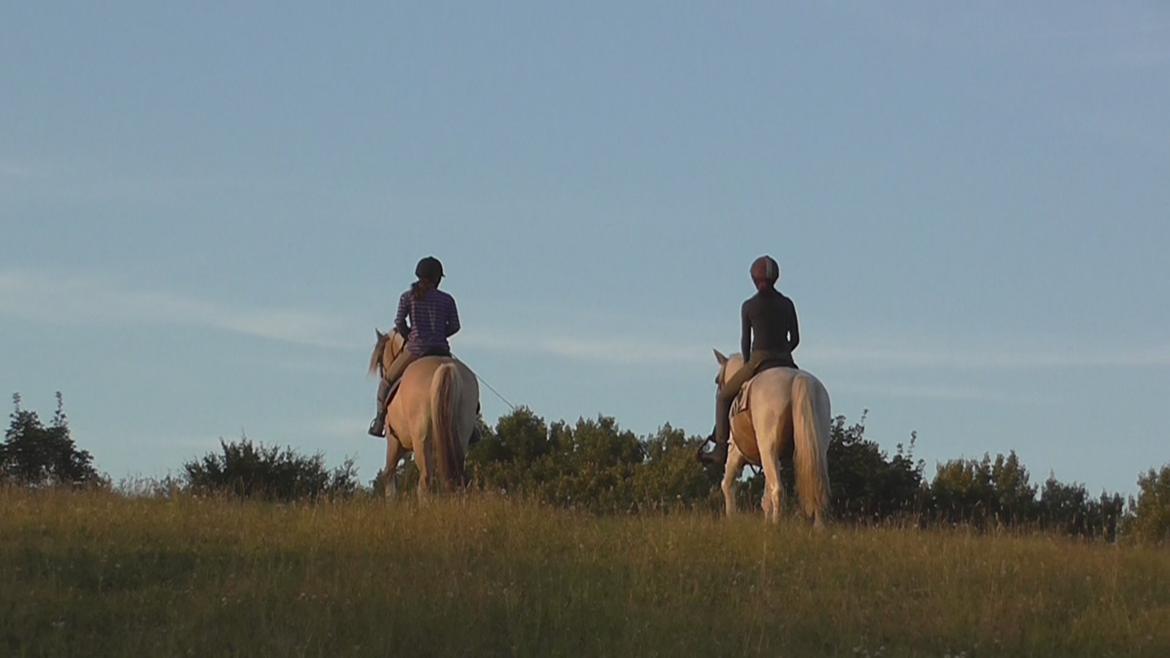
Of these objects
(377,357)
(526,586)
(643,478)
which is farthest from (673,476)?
(526,586)

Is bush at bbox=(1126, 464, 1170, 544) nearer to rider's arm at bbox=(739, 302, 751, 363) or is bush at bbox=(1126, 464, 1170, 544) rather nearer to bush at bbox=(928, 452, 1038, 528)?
bush at bbox=(928, 452, 1038, 528)

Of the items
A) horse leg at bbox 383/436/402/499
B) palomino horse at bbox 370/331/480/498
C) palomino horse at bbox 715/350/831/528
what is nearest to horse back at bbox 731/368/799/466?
palomino horse at bbox 715/350/831/528

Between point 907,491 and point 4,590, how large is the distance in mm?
22453

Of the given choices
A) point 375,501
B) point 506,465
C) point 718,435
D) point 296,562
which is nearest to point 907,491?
point 506,465

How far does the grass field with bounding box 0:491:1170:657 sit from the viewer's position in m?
12.2

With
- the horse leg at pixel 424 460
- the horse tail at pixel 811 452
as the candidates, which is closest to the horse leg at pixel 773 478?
the horse tail at pixel 811 452

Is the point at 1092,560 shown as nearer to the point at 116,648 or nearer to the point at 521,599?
the point at 521,599

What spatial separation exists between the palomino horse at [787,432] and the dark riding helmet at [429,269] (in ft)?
11.4

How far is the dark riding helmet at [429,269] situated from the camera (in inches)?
795

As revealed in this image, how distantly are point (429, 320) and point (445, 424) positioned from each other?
139 centimetres

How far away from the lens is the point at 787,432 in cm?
1903

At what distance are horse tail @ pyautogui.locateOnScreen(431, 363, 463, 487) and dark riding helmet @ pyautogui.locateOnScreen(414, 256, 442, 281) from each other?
1216mm

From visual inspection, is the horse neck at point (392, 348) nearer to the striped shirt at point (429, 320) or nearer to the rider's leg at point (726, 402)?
the striped shirt at point (429, 320)

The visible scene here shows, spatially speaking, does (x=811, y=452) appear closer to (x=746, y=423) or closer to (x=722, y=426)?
(x=746, y=423)
